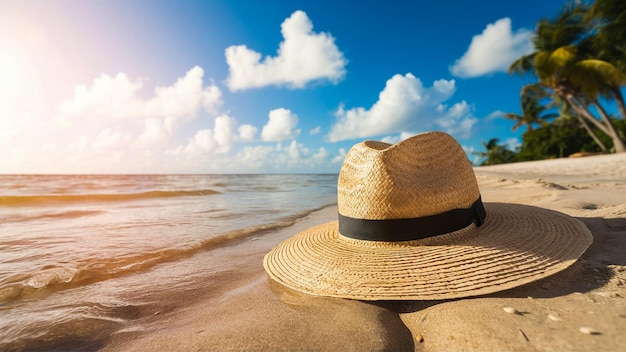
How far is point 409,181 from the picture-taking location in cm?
186

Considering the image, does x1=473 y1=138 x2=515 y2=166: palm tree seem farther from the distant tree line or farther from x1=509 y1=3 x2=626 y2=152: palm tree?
x1=509 y1=3 x2=626 y2=152: palm tree

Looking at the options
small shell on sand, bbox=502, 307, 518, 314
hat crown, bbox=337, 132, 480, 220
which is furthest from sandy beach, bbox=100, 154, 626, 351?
hat crown, bbox=337, 132, 480, 220

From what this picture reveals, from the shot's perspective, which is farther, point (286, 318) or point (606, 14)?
point (606, 14)

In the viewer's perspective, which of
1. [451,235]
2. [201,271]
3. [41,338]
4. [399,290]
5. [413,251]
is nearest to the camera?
[399,290]

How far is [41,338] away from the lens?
161cm

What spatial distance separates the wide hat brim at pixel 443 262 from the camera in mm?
1477

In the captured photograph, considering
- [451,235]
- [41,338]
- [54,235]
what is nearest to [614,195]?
[451,235]

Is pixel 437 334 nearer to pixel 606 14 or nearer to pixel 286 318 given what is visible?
pixel 286 318

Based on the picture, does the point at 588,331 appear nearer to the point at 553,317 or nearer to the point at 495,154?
the point at 553,317

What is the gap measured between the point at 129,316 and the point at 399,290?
1.66 m

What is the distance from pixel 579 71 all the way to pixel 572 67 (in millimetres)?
489

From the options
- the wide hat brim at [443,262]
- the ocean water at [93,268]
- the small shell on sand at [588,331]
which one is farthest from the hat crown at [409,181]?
the ocean water at [93,268]

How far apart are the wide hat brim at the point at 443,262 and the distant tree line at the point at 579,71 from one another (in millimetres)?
21108

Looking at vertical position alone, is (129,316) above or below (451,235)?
below
